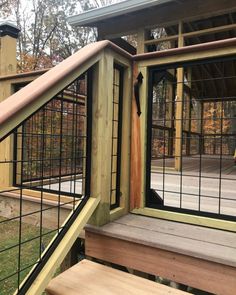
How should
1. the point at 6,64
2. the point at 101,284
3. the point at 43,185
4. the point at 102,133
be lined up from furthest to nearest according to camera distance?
the point at 6,64 → the point at 43,185 → the point at 102,133 → the point at 101,284

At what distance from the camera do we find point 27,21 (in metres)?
12.6

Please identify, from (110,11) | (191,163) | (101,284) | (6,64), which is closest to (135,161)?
(101,284)

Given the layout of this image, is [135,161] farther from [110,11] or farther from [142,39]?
[110,11]

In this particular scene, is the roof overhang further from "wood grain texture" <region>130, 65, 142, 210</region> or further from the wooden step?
the wooden step

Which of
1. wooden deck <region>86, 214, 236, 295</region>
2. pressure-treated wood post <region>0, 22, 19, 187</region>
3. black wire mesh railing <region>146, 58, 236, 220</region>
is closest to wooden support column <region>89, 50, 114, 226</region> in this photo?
wooden deck <region>86, 214, 236, 295</region>

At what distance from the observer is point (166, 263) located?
1561mm

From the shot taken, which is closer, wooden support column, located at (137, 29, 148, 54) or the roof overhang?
the roof overhang

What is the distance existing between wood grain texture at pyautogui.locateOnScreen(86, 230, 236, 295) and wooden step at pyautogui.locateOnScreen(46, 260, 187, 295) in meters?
0.15

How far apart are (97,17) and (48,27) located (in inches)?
362

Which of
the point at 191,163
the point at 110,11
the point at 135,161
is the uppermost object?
the point at 110,11

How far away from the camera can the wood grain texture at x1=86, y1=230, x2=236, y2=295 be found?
1.41m

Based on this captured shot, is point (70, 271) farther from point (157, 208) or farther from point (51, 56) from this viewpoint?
point (51, 56)

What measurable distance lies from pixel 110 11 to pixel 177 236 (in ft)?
13.7

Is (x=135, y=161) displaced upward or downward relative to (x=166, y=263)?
upward
